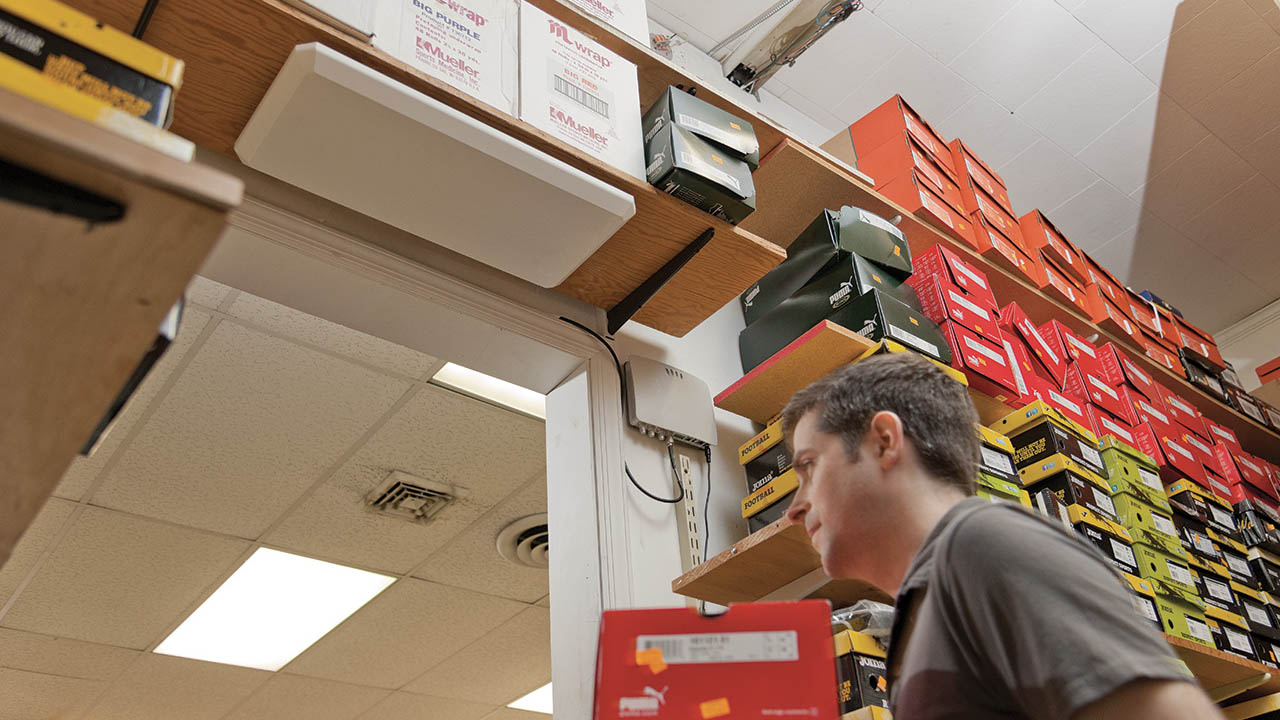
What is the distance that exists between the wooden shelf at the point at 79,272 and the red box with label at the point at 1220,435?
11.8 feet

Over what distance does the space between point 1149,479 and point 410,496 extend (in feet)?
7.75

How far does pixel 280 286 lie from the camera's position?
176 centimetres

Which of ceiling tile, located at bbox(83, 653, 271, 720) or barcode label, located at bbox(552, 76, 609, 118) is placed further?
ceiling tile, located at bbox(83, 653, 271, 720)

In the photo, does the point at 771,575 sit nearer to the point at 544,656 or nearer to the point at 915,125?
the point at 915,125

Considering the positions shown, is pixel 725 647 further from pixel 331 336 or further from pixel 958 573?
pixel 331 336

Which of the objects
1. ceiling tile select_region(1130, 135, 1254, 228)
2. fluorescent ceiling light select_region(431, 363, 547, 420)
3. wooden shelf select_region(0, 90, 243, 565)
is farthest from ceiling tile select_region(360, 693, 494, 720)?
wooden shelf select_region(0, 90, 243, 565)

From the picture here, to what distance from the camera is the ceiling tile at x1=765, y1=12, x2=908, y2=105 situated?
3248mm

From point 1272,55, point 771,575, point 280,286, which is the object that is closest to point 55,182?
point 280,286

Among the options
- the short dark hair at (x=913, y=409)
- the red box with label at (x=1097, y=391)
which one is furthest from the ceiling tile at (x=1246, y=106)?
the short dark hair at (x=913, y=409)

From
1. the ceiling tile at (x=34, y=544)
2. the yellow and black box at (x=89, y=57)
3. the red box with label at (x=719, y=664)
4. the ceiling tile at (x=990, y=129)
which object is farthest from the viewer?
the ceiling tile at (x=990, y=129)

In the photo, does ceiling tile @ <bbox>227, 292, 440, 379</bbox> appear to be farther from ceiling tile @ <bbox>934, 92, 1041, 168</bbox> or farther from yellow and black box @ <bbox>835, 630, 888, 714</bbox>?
ceiling tile @ <bbox>934, 92, 1041, 168</bbox>

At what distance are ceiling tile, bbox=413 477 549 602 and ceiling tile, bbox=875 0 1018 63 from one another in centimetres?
204

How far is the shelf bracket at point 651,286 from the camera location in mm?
1896

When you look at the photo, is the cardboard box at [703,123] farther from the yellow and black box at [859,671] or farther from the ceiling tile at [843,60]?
the ceiling tile at [843,60]
